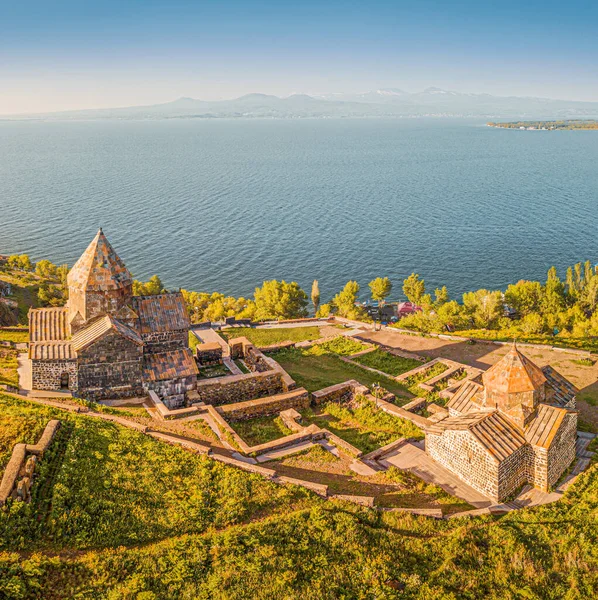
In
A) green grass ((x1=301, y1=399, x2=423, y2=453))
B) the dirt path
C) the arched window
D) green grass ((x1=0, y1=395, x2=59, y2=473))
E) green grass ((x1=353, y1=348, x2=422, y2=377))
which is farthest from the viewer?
green grass ((x1=353, y1=348, x2=422, y2=377))

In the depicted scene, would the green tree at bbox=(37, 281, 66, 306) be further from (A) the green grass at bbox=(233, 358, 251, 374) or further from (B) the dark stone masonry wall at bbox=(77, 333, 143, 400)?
(B) the dark stone masonry wall at bbox=(77, 333, 143, 400)

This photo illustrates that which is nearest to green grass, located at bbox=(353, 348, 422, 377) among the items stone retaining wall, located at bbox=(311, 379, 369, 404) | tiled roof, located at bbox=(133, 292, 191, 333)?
stone retaining wall, located at bbox=(311, 379, 369, 404)

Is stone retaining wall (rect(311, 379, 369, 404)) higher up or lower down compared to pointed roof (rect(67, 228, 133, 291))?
lower down

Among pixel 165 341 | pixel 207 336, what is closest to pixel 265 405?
pixel 165 341

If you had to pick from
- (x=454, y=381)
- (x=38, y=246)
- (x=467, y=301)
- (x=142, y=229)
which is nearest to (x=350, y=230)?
(x=142, y=229)

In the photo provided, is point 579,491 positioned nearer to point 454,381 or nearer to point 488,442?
point 488,442

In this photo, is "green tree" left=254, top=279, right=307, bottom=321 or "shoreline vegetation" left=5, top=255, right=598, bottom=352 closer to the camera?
"shoreline vegetation" left=5, top=255, right=598, bottom=352
